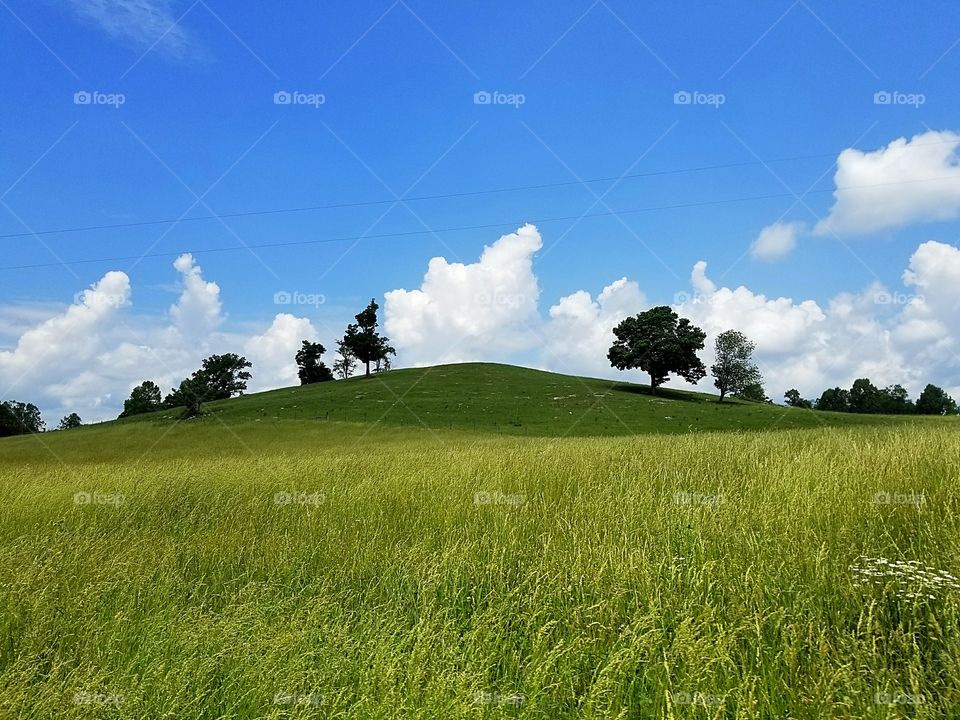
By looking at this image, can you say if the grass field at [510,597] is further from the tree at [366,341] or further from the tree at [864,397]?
the tree at [864,397]

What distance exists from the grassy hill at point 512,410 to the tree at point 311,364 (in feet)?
105

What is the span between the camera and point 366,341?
88.5 m

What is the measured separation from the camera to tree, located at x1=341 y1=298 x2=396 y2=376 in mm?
88438

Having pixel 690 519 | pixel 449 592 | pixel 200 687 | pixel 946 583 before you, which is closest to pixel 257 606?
pixel 200 687

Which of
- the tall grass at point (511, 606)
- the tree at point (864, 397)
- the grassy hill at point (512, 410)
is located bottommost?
the tall grass at point (511, 606)

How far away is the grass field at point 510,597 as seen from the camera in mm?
3717

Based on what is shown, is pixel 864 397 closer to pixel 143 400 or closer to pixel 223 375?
pixel 223 375

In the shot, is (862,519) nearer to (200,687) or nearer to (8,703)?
(200,687)

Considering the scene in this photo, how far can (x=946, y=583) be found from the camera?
4.56 meters

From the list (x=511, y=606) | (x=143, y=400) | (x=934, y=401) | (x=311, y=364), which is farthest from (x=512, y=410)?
(x=934, y=401)

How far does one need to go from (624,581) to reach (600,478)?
17.0 feet

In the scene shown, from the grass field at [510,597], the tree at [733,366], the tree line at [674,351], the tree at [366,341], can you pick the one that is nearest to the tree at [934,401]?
the tree line at [674,351]

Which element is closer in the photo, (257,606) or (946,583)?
(946,583)

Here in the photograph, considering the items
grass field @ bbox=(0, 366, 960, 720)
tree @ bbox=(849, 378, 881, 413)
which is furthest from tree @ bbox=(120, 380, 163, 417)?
tree @ bbox=(849, 378, 881, 413)
